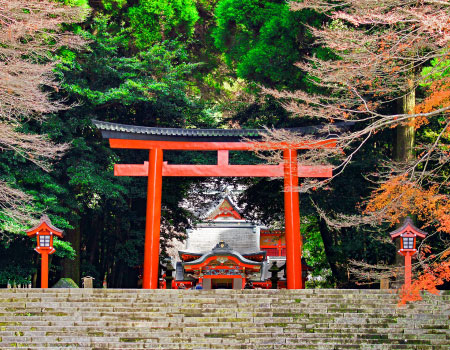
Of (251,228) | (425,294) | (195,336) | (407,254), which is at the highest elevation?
(251,228)

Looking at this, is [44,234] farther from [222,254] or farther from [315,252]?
[315,252]

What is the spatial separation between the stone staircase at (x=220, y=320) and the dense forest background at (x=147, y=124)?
3.62m

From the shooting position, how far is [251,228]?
2211 centimetres

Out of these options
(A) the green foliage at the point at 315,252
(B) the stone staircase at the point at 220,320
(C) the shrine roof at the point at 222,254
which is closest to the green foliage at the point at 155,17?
(C) the shrine roof at the point at 222,254

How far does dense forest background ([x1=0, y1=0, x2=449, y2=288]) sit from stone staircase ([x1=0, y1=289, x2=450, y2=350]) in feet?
11.9

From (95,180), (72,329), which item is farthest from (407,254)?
(95,180)

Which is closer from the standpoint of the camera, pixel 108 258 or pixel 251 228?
pixel 108 258

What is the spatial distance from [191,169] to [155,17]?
645 centimetres

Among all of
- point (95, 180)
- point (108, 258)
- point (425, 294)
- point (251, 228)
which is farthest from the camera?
point (251, 228)

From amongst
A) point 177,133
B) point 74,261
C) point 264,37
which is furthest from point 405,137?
point 74,261

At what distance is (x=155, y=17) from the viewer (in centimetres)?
1886

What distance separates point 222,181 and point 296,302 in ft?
26.1

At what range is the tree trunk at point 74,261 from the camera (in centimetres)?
1650

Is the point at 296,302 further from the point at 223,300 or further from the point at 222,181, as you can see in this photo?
the point at 222,181
